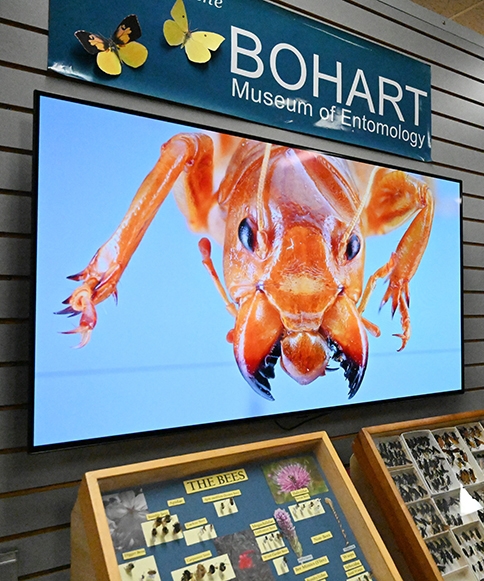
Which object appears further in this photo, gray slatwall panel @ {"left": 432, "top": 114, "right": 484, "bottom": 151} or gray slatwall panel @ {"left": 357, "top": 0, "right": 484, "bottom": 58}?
gray slatwall panel @ {"left": 432, "top": 114, "right": 484, "bottom": 151}

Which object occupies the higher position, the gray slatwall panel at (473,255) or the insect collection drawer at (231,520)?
the gray slatwall panel at (473,255)

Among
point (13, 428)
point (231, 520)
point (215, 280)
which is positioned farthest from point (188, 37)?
point (231, 520)

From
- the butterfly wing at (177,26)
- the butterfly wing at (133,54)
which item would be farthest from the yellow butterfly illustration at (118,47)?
the butterfly wing at (177,26)

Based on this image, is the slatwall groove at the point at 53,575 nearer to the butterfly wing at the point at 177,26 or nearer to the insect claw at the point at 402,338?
the insect claw at the point at 402,338

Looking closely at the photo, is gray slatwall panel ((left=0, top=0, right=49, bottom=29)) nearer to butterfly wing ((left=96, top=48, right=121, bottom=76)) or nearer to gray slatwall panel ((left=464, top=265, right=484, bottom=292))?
butterfly wing ((left=96, top=48, right=121, bottom=76))

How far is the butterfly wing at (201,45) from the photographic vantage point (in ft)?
6.13

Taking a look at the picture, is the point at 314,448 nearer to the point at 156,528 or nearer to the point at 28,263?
the point at 156,528

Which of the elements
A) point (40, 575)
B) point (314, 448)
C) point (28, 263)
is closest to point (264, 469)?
point (314, 448)

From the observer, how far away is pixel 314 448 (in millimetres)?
1748

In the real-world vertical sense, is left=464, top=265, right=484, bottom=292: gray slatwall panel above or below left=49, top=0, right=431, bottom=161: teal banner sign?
below

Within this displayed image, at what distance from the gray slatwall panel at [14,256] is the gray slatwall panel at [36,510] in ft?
1.95

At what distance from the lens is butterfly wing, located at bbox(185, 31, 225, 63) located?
1868 millimetres

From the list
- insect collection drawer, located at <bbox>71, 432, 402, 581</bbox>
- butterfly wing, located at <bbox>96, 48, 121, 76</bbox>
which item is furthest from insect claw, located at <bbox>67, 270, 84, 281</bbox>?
butterfly wing, located at <bbox>96, 48, 121, 76</bbox>

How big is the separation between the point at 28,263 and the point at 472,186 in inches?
83.5
